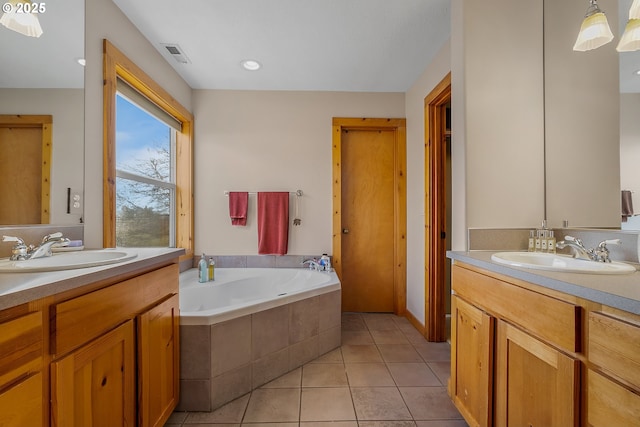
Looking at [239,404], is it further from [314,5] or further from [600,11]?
[600,11]

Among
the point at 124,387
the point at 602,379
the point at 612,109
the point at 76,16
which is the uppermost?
the point at 76,16

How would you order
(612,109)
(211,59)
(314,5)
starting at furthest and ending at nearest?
(211,59) < (314,5) < (612,109)

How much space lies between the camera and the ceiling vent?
6.58 ft

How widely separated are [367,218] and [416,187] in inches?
23.9

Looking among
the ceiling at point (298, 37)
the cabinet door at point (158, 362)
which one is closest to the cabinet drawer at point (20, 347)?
the cabinet door at point (158, 362)

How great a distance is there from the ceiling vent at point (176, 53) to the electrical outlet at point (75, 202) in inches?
51.8

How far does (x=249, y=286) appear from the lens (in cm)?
251

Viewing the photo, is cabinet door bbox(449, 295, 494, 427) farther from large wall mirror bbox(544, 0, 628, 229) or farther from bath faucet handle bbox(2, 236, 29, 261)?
bath faucet handle bbox(2, 236, 29, 261)

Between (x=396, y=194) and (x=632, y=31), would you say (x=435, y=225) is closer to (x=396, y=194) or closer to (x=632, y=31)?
(x=396, y=194)

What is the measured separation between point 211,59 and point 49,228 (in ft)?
5.50

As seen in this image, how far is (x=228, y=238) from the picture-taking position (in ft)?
8.89

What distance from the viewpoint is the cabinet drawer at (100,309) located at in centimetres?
72

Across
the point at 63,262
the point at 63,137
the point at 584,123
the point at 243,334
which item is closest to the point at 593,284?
the point at 584,123

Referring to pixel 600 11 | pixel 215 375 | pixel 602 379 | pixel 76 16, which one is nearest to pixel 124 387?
pixel 215 375
